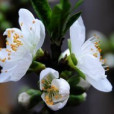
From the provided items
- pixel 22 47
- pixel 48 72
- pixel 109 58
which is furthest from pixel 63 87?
pixel 109 58

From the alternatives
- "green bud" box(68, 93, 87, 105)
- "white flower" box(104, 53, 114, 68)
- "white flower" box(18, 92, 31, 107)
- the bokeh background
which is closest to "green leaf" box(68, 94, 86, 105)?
"green bud" box(68, 93, 87, 105)

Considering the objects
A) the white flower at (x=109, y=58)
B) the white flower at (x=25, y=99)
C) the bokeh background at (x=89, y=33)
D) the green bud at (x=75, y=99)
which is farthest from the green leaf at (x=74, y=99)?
the white flower at (x=109, y=58)

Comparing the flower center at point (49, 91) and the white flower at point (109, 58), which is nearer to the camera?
the flower center at point (49, 91)

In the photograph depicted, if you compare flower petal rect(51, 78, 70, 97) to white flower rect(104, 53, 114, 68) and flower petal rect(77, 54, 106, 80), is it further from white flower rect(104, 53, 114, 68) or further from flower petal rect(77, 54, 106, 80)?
white flower rect(104, 53, 114, 68)

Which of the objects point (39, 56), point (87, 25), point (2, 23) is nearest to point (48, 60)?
point (39, 56)

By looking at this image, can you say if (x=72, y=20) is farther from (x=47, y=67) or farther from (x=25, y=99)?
(x=25, y=99)

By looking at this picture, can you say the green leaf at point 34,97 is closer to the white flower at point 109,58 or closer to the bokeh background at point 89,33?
the bokeh background at point 89,33

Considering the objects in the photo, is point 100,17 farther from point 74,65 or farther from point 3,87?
point 74,65
